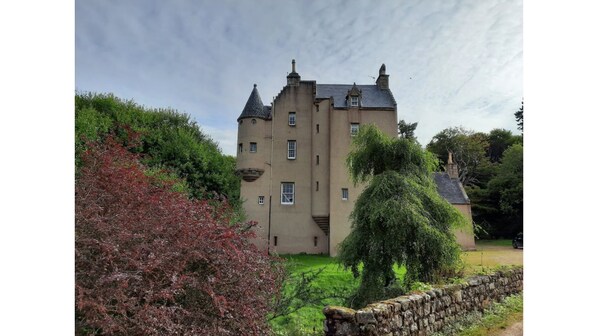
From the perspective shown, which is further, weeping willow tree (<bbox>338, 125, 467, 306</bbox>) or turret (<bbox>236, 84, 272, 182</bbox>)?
turret (<bbox>236, 84, 272, 182</bbox>)

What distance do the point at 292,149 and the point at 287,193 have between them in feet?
3.87

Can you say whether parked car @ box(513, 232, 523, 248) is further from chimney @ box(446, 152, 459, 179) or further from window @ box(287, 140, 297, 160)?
window @ box(287, 140, 297, 160)

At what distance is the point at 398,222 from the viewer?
13.4 ft

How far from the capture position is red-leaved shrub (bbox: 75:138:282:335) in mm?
1990

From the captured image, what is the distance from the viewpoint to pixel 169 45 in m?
2.71

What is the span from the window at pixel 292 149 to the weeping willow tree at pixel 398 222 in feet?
16.8

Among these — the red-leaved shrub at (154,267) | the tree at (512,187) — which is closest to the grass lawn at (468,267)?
the tree at (512,187)

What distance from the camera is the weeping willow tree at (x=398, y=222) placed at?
13.4 feet

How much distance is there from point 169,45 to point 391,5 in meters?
1.69

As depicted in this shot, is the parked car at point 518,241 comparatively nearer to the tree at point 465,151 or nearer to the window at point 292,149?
the tree at point 465,151

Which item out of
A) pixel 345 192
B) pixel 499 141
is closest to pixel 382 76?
pixel 499 141

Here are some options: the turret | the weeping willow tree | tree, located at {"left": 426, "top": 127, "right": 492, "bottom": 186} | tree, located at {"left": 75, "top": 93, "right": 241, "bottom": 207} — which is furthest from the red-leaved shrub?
the turret

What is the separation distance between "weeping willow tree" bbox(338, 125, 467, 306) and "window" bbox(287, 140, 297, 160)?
512cm

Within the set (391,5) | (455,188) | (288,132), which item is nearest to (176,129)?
(288,132)
